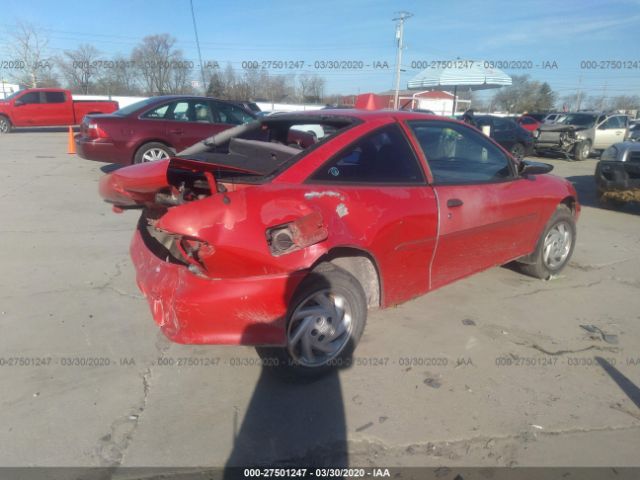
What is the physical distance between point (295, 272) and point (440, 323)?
1.58 metres

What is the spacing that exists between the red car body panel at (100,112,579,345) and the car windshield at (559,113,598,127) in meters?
15.9

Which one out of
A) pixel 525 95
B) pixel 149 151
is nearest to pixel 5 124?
pixel 149 151

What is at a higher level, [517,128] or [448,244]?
[448,244]

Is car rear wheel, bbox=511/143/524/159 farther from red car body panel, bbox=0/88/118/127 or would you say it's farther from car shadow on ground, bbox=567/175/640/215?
red car body panel, bbox=0/88/118/127

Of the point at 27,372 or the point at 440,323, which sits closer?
the point at 27,372

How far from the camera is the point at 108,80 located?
4566 cm

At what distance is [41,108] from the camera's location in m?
20.3

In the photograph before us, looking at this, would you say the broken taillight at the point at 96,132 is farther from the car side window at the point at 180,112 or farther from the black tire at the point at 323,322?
the black tire at the point at 323,322

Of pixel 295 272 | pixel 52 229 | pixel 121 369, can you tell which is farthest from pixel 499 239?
pixel 52 229

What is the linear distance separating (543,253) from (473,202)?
1.38 metres

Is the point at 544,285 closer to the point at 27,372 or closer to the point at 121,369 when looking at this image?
the point at 121,369

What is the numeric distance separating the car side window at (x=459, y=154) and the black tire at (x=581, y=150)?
1428cm

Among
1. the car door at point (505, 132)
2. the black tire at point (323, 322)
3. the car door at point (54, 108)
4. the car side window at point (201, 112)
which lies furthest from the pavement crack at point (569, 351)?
the car door at point (54, 108)

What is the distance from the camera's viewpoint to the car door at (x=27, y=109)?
1989 cm
